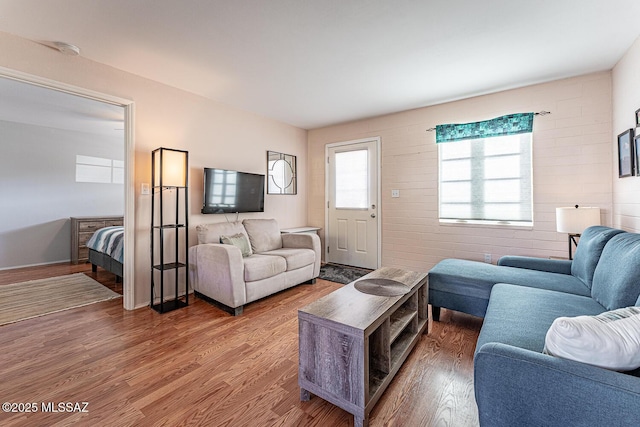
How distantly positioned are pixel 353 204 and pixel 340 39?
2.58 metres

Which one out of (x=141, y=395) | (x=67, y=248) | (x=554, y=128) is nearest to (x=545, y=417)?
(x=141, y=395)

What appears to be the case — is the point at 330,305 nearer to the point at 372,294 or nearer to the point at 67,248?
the point at 372,294

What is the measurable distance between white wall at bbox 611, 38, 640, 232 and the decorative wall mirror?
3.83 metres

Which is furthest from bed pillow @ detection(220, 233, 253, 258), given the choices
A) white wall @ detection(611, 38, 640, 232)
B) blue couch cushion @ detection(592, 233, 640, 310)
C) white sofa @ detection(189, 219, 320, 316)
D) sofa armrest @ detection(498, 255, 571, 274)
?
white wall @ detection(611, 38, 640, 232)

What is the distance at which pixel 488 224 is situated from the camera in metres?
3.29

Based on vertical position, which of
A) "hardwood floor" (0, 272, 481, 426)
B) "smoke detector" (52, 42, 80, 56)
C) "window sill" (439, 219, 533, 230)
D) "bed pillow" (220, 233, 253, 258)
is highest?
"smoke detector" (52, 42, 80, 56)

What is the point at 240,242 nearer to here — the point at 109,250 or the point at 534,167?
the point at 109,250

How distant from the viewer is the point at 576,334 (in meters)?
0.85

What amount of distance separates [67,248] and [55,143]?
186 centimetres

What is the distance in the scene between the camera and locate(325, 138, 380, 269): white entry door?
419 centimetres

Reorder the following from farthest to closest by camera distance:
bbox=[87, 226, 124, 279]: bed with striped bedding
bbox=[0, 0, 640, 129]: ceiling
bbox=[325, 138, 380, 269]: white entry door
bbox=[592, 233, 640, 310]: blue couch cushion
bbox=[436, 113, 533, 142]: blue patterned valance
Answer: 1. bbox=[325, 138, 380, 269]: white entry door
2. bbox=[87, 226, 124, 279]: bed with striped bedding
3. bbox=[436, 113, 533, 142]: blue patterned valance
4. bbox=[0, 0, 640, 129]: ceiling
5. bbox=[592, 233, 640, 310]: blue couch cushion

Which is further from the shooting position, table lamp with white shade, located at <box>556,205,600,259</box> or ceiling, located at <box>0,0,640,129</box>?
table lamp with white shade, located at <box>556,205,600,259</box>

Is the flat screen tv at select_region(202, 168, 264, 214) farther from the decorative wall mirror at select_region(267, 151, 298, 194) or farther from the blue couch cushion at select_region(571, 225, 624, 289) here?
the blue couch cushion at select_region(571, 225, 624, 289)

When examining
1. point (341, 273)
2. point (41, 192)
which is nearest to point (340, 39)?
point (341, 273)
